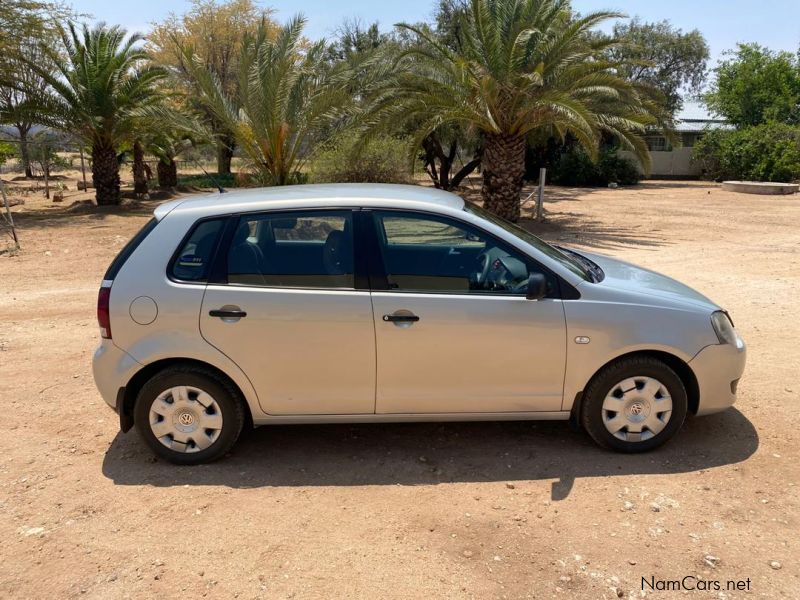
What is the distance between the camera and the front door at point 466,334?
12.5 ft

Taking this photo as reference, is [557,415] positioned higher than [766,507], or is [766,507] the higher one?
[557,415]

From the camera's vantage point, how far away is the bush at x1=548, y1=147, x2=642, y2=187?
32406 mm

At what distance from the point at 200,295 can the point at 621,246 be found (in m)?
11.2

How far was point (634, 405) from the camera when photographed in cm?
396

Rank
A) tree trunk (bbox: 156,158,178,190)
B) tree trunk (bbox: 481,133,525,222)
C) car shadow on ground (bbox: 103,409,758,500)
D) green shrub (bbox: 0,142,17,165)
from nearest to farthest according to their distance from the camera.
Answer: car shadow on ground (bbox: 103,409,758,500)
tree trunk (bbox: 481,133,525,222)
tree trunk (bbox: 156,158,178,190)
green shrub (bbox: 0,142,17,165)

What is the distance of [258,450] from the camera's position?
13.9ft

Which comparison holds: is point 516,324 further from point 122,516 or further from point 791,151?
point 791,151

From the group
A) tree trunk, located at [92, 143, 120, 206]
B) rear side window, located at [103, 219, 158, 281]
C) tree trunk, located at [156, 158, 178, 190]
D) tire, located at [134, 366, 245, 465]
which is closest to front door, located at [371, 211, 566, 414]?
tire, located at [134, 366, 245, 465]

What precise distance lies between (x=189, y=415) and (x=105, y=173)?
1899 cm

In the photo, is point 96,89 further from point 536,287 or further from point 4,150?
point 536,287

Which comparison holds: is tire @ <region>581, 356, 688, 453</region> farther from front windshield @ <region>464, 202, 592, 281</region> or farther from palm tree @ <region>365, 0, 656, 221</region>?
palm tree @ <region>365, 0, 656, 221</region>

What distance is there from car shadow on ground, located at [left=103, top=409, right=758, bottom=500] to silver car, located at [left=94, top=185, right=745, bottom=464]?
6.7 inches

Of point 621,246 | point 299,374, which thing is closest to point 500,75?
point 621,246

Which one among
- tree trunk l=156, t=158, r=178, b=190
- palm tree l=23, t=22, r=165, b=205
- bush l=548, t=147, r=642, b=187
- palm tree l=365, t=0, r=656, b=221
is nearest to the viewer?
palm tree l=365, t=0, r=656, b=221
